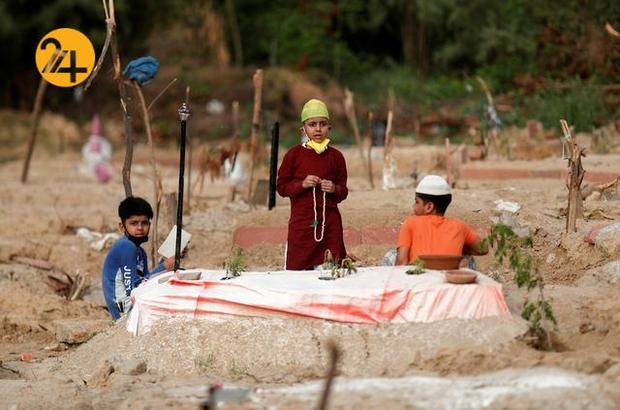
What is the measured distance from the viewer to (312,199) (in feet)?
26.1

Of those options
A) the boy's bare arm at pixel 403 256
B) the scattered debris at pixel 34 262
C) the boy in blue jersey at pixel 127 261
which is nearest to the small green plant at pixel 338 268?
the boy's bare arm at pixel 403 256

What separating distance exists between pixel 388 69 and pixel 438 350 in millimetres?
23897

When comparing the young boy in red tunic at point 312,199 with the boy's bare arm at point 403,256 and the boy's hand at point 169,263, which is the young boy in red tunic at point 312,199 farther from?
the boy's bare arm at point 403,256

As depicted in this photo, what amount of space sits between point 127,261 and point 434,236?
209 cm

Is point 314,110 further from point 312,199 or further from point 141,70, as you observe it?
point 141,70

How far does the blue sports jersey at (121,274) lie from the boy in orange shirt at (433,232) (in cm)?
182

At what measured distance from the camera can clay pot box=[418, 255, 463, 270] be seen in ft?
22.4

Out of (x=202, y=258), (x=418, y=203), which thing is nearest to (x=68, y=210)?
(x=202, y=258)

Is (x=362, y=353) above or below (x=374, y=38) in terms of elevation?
below

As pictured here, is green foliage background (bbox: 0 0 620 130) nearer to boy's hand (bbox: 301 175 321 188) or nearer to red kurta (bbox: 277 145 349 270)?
red kurta (bbox: 277 145 349 270)

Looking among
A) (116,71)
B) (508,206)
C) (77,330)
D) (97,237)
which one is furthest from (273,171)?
(77,330)

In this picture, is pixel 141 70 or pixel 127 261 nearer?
pixel 127 261

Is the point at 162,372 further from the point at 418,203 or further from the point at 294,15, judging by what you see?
the point at 294,15

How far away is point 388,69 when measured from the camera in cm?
2986
